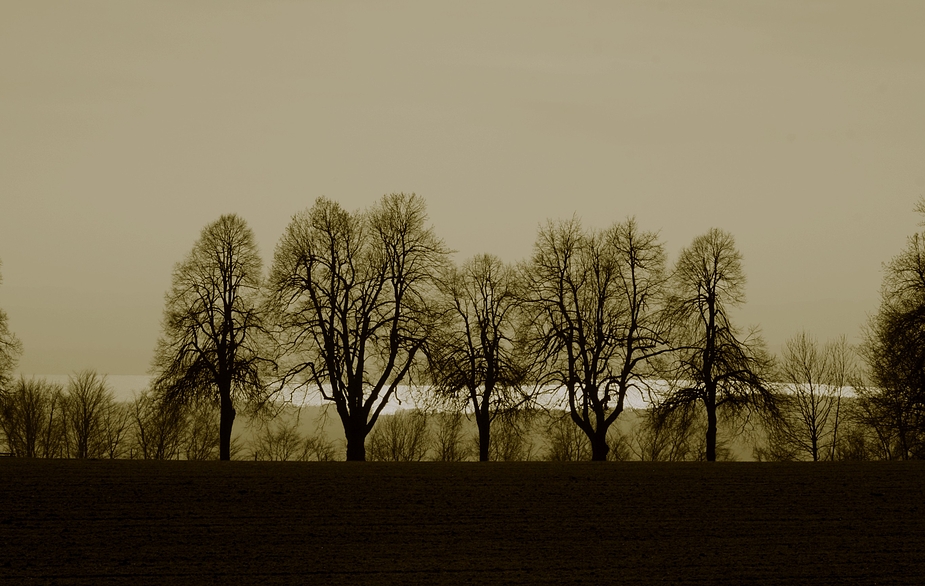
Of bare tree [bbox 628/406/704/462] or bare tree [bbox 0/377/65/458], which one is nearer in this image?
bare tree [bbox 628/406/704/462]

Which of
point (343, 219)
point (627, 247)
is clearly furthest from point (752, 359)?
point (343, 219)

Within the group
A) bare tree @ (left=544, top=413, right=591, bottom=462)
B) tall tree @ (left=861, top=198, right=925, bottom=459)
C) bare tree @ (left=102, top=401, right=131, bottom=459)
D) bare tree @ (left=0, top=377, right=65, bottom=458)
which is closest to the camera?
tall tree @ (left=861, top=198, right=925, bottom=459)

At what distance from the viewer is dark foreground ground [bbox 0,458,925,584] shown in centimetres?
1762

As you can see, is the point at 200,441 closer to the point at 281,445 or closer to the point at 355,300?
the point at 281,445

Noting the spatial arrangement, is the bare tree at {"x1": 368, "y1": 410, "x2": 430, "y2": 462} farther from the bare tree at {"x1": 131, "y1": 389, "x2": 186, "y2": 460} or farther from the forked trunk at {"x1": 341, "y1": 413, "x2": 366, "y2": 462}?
the forked trunk at {"x1": 341, "y1": 413, "x2": 366, "y2": 462}

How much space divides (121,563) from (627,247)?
3097 centimetres

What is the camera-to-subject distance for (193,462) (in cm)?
3597

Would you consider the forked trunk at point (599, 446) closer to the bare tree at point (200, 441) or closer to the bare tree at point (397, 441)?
the bare tree at point (200, 441)

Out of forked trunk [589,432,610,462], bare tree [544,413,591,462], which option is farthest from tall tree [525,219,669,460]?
bare tree [544,413,591,462]

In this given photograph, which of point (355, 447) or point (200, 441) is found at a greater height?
point (355, 447)

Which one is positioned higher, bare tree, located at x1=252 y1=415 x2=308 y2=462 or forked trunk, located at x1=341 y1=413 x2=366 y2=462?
forked trunk, located at x1=341 y1=413 x2=366 y2=462

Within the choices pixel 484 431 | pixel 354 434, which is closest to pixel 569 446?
pixel 484 431

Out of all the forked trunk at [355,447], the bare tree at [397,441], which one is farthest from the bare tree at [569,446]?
the forked trunk at [355,447]

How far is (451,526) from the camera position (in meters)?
22.0
